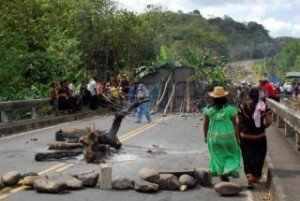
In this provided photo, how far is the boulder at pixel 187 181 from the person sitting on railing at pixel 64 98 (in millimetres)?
17094

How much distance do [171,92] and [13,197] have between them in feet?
85.9

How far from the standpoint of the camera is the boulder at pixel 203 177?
9992 mm

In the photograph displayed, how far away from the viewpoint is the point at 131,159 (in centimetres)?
1334

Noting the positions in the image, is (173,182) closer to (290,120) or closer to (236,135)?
(236,135)

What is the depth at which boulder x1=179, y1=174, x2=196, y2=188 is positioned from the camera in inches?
388

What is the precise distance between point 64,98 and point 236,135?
1813 cm

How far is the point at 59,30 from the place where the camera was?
36688 millimetres

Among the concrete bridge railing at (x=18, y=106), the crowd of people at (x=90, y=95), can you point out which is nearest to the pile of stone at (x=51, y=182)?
the concrete bridge railing at (x=18, y=106)

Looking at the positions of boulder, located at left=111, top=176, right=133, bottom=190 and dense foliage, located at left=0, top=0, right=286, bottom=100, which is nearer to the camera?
boulder, located at left=111, top=176, right=133, bottom=190

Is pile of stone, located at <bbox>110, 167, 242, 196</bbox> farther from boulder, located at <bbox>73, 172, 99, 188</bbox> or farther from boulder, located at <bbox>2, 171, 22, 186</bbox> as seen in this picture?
boulder, located at <bbox>2, 171, 22, 186</bbox>

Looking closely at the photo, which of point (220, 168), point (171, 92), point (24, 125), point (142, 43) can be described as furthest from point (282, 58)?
point (220, 168)

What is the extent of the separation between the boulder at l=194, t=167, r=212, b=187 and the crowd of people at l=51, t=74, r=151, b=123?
12768 mm

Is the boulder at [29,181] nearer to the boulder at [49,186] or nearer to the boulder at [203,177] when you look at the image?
the boulder at [49,186]

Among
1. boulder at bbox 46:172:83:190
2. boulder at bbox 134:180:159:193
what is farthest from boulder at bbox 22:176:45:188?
boulder at bbox 134:180:159:193
